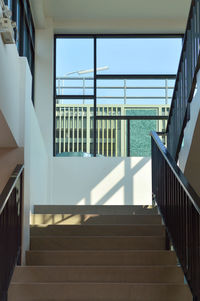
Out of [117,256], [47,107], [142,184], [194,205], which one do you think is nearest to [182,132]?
[117,256]

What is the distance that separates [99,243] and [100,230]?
12.7 inches

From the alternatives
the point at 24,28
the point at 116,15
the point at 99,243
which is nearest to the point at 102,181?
the point at 24,28

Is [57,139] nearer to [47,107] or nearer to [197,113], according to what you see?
[47,107]

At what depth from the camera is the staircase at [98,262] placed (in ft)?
13.3

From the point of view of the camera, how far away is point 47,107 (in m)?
9.70

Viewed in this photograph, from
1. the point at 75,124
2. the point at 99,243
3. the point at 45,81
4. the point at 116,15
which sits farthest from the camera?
the point at 75,124

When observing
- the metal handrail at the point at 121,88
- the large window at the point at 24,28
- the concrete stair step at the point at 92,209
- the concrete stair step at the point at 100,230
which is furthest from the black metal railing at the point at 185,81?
the metal handrail at the point at 121,88

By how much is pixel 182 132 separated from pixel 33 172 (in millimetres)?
1968

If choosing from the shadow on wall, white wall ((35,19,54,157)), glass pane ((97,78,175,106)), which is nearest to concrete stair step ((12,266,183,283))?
the shadow on wall

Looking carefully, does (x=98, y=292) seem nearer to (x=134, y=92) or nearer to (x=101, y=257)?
(x=101, y=257)

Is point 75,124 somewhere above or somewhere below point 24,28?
below

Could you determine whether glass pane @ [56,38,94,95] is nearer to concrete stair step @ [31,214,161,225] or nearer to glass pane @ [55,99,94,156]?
glass pane @ [55,99,94,156]

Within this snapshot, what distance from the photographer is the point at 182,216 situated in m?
4.06

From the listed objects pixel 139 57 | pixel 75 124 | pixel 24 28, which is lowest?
pixel 75 124
